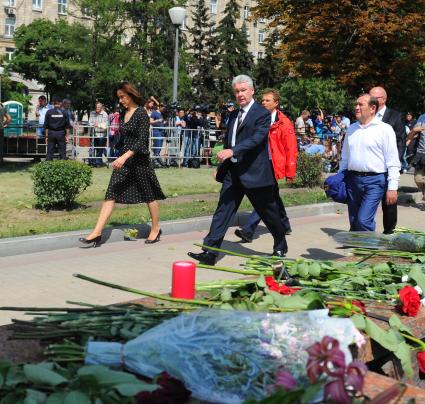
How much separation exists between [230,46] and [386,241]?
61.9 meters

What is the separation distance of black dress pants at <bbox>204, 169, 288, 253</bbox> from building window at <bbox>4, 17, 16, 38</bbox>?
228 feet

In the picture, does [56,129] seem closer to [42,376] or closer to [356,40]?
[42,376]

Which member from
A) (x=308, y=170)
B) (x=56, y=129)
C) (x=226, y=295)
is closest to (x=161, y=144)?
(x=56, y=129)

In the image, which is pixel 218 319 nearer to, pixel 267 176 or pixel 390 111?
pixel 267 176

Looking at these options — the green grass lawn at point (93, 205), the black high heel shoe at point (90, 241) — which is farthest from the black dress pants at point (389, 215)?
the green grass lawn at point (93, 205)

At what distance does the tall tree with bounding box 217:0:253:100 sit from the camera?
65.2 m

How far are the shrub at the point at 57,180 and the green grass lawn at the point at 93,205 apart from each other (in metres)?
0.21

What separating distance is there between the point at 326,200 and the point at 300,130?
12371mm

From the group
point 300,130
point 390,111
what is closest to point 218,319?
point 390,111

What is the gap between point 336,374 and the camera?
2.32 m

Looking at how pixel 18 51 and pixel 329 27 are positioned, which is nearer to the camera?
pixel 329 27

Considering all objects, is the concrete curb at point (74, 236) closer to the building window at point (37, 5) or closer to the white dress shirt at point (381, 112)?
the white dress shirt at point (381, 112)

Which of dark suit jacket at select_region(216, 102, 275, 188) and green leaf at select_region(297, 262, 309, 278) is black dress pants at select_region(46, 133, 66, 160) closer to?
dark suit jacket at select_region(216, 102, 275, 188)

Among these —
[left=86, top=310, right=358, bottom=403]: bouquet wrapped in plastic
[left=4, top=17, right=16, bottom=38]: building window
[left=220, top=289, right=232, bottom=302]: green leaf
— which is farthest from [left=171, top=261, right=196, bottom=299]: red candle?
[left=4, top=17, right=16, bottom=38]: building window
